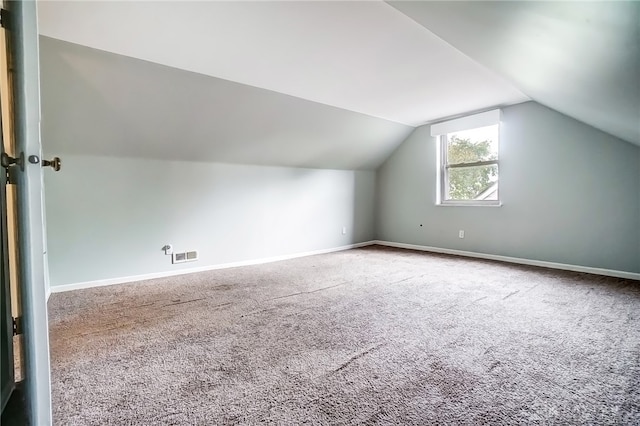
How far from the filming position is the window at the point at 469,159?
177 inches

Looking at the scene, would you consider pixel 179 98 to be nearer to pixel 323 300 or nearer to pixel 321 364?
pixel 323 300

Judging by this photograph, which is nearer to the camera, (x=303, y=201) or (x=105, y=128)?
(x=105, y=128)

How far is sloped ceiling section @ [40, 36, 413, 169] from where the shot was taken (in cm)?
258

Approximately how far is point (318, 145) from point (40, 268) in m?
3.95

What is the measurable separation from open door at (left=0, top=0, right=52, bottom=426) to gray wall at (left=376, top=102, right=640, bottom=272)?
4870mm

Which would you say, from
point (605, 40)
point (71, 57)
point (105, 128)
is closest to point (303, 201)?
point (105, 128)

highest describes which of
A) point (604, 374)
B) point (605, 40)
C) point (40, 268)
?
point (605, 40)

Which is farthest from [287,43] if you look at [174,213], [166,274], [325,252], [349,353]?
[325,252]

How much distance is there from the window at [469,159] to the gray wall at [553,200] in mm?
146

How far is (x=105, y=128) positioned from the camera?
10.0ft

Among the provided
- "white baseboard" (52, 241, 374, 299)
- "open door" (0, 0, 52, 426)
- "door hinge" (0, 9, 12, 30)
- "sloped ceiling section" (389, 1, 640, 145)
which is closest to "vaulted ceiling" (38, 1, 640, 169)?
"sloped ceiling section" (389, 1, 640, 145)

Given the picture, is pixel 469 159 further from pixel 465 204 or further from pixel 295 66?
pixel 295 66

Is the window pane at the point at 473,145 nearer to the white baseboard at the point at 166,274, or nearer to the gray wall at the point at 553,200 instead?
the gray wall at the point at 553,200

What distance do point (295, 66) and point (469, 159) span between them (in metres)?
3.32
